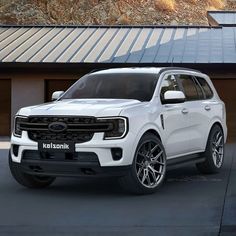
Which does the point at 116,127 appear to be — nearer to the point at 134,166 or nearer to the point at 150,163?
the point at 134,166

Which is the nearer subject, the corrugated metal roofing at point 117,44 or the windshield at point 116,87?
the windshield at point 116,87

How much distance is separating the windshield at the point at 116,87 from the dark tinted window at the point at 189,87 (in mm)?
896

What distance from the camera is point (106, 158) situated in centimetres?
815

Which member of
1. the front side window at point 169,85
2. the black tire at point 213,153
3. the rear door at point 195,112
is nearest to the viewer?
the front side window at point 169,85

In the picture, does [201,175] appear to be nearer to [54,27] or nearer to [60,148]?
[60,148]

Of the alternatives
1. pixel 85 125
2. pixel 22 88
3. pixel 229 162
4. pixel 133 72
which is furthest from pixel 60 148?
pixel 22 88

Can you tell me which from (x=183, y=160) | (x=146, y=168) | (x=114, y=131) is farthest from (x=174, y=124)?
(x=114, y=131)

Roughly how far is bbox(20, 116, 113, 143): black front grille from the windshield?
4.07ft

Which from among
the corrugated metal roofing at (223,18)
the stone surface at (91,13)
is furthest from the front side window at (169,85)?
the stone surface at (91,13)

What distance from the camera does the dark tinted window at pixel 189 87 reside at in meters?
10.3

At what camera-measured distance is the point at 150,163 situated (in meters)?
8.73

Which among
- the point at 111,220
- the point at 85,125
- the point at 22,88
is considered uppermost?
the point at 85,125

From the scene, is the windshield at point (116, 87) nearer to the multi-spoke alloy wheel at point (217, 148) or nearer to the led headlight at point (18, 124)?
the led headlight at point (18, 124)

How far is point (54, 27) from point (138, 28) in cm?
322
